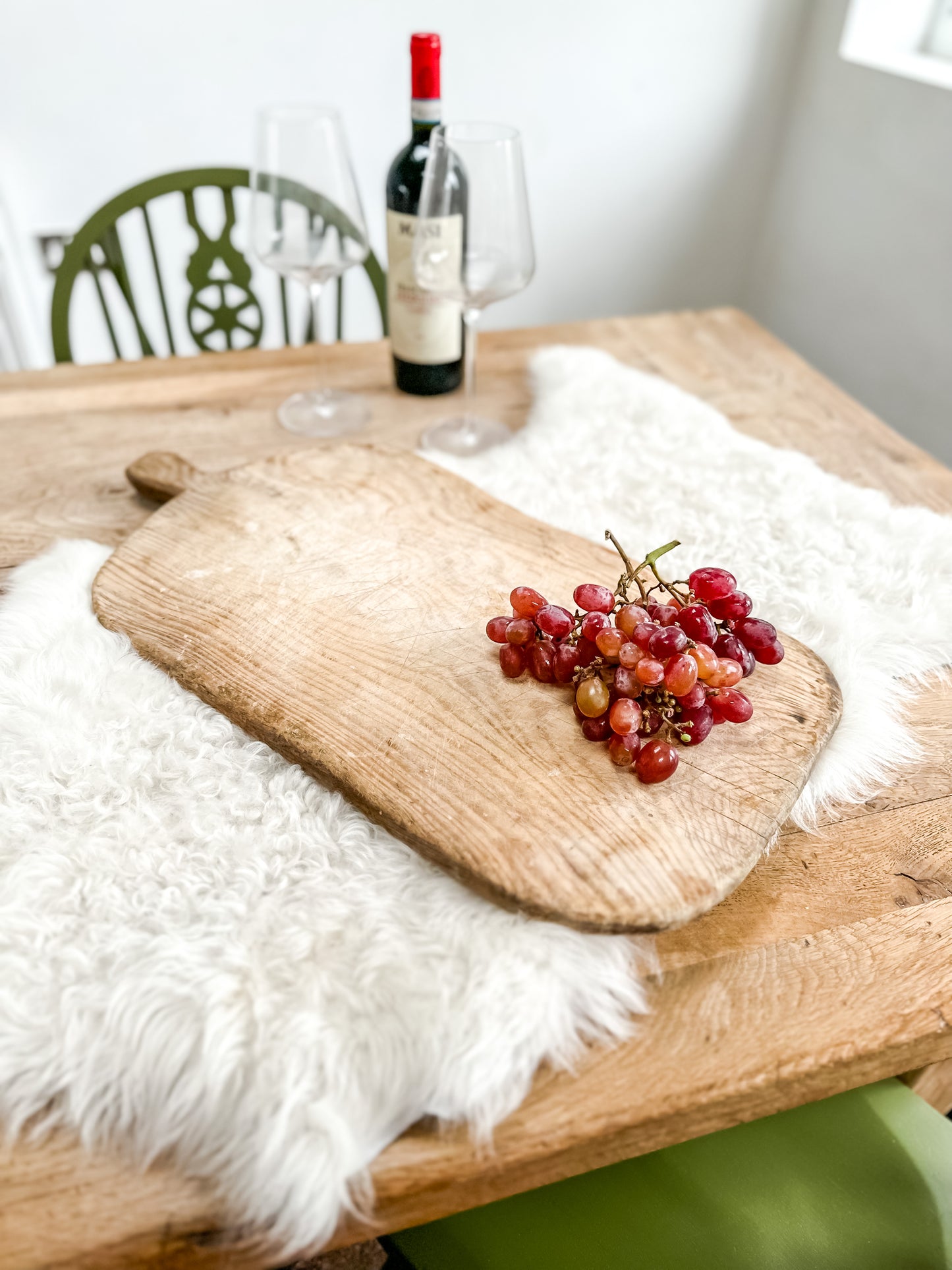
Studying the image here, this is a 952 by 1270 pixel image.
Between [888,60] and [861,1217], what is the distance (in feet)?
6.25

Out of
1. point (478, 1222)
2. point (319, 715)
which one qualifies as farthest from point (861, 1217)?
point (319, 715)

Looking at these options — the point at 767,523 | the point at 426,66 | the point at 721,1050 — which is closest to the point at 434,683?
the point at 721,1050

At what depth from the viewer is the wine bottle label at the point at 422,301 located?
85 centimetres

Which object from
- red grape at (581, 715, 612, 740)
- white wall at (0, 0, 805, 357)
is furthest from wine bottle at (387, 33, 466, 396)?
white wall at (0, 0, 805, 357)

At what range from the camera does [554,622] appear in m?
0.59

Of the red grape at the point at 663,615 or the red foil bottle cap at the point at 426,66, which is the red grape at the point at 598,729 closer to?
the red grape at the point at 663,615

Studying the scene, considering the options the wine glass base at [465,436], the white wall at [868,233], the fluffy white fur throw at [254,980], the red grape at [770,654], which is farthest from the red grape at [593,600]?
the white wall at [868,233]

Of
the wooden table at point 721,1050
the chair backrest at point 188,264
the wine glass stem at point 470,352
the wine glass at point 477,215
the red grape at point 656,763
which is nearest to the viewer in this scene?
the wooden table at point 721,1050

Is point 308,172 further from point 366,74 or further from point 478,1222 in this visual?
point 366,74

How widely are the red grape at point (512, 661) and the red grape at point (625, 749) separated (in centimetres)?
9

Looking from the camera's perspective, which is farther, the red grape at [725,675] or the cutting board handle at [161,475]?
the cutting board handle at [161,475]

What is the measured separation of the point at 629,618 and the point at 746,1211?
413 mm

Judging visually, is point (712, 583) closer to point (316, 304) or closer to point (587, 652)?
point (587, 652)

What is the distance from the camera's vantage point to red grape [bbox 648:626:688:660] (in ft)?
1.79
